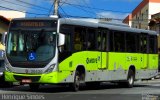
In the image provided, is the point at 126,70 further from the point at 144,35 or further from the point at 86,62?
the point at 86,62

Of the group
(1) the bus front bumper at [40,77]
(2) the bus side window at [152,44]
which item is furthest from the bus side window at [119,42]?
(1) the bus front bumper at [40,77]

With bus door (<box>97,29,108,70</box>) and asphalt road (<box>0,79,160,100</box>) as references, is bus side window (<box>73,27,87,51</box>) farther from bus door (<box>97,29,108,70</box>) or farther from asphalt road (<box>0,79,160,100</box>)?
asphalt road (<box>0,79,160,100</box>)

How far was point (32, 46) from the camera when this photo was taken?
20.8 m

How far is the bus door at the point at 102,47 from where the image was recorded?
2392cm

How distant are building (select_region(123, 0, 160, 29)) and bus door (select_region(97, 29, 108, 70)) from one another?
59.6 meters

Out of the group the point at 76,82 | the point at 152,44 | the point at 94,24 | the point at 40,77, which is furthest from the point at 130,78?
the point at 40,77

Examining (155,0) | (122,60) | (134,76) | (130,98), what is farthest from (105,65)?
(155,0)

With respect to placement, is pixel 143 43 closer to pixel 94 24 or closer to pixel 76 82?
pixel 94 24

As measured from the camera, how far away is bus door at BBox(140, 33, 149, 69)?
2846 centimetres

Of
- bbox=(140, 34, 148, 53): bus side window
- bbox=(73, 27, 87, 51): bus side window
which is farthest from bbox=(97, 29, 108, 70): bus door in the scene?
bbox=(140, 34, 148, 53): bus side window

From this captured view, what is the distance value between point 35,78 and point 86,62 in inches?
122

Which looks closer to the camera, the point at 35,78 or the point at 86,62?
the point at 35,78

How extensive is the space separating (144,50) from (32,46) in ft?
32.3

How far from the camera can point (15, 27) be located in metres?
21.5
